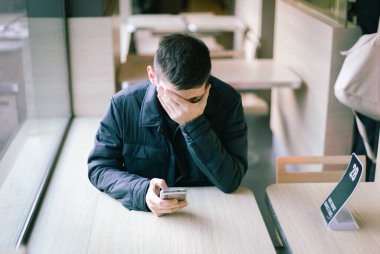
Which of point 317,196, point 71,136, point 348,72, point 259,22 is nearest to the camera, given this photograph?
point 317,196

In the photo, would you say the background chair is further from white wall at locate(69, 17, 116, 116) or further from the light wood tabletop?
white wall at locate(69, 17, 116, 116)

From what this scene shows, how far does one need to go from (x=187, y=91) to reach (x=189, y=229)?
0.41 meters

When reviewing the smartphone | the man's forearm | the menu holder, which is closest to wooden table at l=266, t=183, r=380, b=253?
the menu holder

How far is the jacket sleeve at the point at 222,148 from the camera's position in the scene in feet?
5.93

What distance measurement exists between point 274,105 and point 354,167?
8.19ft

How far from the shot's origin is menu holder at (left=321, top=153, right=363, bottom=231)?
5.50 ft

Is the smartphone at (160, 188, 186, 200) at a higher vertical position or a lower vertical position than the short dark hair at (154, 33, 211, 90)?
lower

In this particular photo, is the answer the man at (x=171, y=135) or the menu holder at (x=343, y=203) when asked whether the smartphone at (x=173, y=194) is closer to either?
the man at (x=171, y=135)

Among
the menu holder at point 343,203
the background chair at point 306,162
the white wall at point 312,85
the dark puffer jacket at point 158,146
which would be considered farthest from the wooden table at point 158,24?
the menu holder at point 343,203

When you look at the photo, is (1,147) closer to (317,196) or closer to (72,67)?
(317,196)

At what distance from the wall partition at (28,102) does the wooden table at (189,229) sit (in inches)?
12.1

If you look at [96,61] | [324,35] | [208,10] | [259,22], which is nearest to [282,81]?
[324,35]

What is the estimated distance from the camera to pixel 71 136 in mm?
2850

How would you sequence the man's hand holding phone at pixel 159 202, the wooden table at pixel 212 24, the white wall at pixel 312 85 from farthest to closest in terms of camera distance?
the wooden table at pixel 212 24 < the white wall at pixel 312 85 < the man's hand holding phone at pixel 159 202
